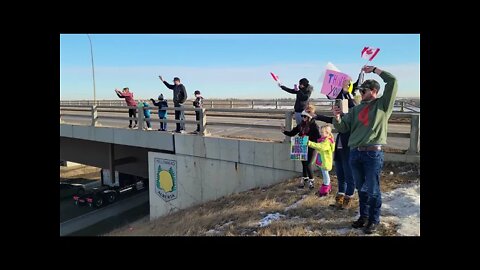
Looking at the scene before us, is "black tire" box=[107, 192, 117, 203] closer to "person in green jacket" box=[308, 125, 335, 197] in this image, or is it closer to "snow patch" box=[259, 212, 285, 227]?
"snow patch" box=[259, 212, 285, 227]

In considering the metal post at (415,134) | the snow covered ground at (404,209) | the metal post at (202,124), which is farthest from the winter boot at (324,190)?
the metal post at (202,124)

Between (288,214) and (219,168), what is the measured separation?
3885 millimetres

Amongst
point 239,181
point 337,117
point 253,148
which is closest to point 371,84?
point 337,117

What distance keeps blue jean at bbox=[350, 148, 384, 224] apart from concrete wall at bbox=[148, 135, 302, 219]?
11.1ft

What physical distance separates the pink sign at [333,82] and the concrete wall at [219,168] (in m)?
2.44

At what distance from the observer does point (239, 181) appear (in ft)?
30.0

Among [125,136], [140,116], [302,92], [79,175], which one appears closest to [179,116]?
[140,116]

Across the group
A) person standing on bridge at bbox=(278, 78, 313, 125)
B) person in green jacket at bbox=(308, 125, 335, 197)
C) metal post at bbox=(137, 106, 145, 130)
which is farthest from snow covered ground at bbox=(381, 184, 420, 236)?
metal post at bbox=(137, 106, 145, 130)

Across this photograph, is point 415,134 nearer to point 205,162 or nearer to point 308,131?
point 308,131

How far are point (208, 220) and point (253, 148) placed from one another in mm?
2525

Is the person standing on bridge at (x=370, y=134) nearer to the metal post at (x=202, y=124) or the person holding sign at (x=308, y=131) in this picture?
the person holding sign at (x=308, y=131)

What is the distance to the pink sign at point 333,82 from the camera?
5852 millimetres

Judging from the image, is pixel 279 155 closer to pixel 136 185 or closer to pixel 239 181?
pixel 239 181

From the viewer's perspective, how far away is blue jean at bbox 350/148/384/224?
426 cm
